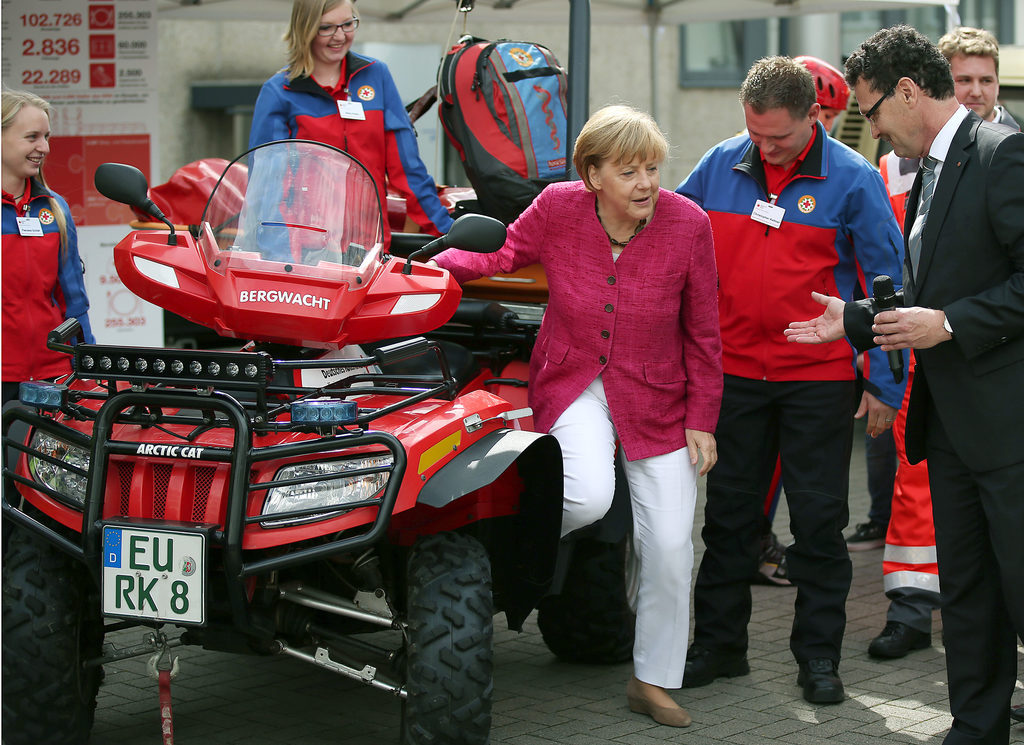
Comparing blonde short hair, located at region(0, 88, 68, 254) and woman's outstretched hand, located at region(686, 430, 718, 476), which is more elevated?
blonde short hair, located at region(0, 88, 68, 254)

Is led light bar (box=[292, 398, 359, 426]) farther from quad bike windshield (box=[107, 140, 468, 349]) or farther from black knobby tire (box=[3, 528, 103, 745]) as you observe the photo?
black knobby tire (box=[3, 528, 103, 745])

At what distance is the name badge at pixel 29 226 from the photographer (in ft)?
17.4

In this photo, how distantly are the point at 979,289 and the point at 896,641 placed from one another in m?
1.96

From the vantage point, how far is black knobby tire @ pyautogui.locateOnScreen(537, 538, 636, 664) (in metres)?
5.05

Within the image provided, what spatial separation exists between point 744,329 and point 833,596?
0.99 m

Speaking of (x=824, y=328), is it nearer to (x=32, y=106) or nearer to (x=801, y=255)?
(x=801, y=255)

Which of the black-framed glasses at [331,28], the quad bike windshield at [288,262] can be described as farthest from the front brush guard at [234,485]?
the black-framed glasses at [331,28]

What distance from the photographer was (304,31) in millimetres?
5746

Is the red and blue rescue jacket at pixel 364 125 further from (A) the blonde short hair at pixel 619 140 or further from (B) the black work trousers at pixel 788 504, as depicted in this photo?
(B) the black work trousers at pixel 788 504

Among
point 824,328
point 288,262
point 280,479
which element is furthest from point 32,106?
point 824,328

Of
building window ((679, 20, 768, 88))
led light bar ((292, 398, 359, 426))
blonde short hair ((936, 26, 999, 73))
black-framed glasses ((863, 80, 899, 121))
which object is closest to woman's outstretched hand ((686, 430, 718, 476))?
black-framed glasses ((863, 80, 899, 121))

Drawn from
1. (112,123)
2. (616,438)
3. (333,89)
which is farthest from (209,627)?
(112,123)

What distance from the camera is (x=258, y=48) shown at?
15.8 m

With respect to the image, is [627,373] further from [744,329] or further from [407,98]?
[407,98]
